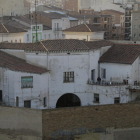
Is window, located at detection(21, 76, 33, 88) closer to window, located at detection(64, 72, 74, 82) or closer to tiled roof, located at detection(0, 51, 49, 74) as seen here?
tiled roof, located at detection(0, 51, 49, 74)

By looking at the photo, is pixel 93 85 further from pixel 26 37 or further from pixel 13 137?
pixel 26 37

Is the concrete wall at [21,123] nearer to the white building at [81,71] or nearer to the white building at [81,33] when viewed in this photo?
the white building at [81,71]

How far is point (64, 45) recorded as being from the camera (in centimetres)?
3488

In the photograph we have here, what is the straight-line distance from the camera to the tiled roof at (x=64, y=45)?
3438 centimetres

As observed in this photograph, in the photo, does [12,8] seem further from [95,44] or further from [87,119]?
[87,119]

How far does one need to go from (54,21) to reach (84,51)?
28315 millimetres

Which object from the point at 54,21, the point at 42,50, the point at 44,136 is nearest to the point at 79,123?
the point at 44,136

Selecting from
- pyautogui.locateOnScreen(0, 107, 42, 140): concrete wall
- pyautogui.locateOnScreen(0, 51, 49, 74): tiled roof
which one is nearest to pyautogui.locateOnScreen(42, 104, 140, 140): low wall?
pyautogui.locateOnScreen(0, 107, 42, 140): concrete wall

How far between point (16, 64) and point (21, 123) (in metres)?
5.56

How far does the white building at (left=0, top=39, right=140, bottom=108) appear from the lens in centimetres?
3419

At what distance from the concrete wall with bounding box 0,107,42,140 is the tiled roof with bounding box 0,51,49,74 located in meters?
3.79

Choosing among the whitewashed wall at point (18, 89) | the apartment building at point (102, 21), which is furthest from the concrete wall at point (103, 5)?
the whitewashed wall at point (18, 89)

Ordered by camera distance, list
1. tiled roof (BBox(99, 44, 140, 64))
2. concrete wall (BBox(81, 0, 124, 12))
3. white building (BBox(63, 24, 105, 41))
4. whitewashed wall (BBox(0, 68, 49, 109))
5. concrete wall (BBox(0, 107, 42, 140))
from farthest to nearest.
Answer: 1. concrete wall (BBox(81, 0, 124, 12))
2. white building (BBox(63, 24, 105, 41))
3. tiled roof (BBox(99, 44, 140, 64))
4. whitewashed wall (BBox(0, 68, 49, 109))
5. concrete wall (BBox(0, 107, 42, 140))

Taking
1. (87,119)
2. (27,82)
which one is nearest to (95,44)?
(27,82)
